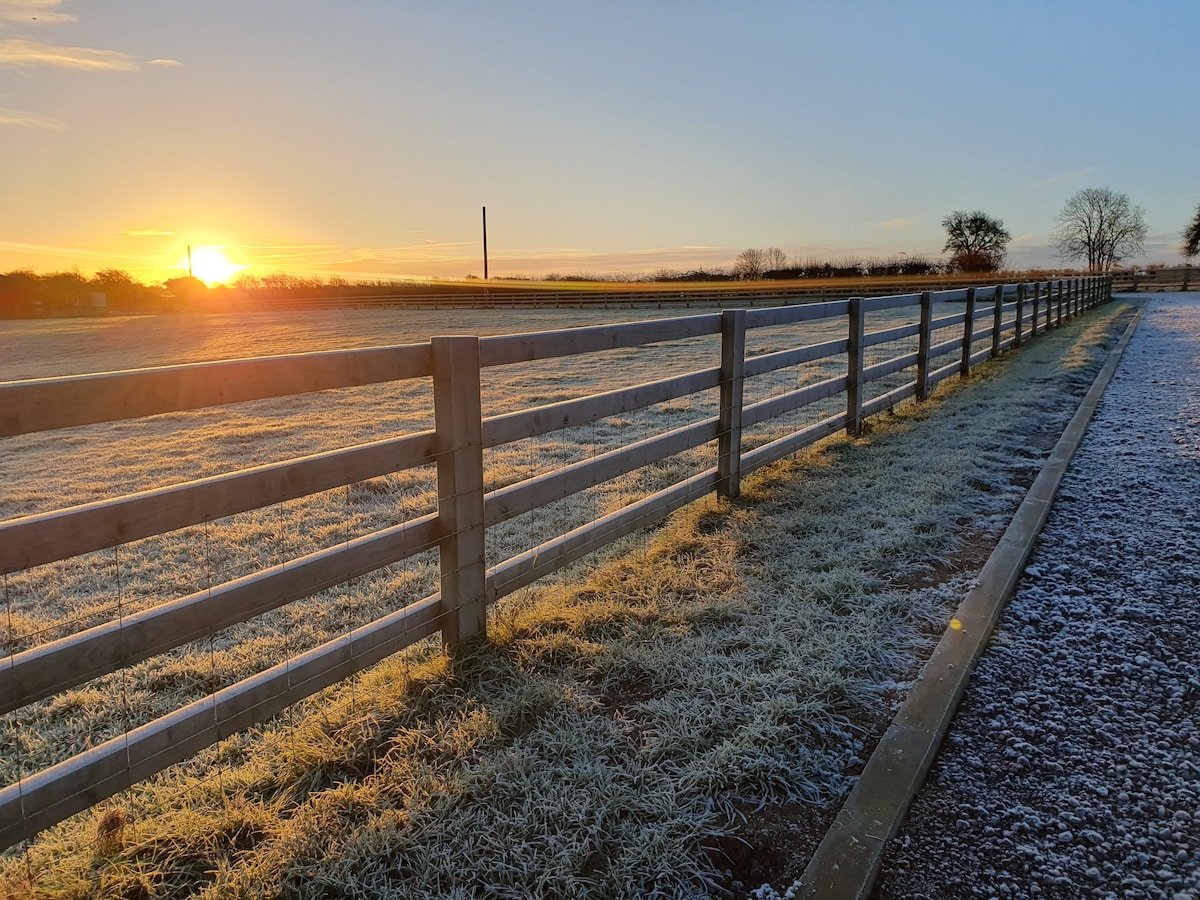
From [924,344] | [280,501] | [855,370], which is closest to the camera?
[280,501]

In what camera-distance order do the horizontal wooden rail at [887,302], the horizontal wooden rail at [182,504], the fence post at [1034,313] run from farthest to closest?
the fence post at [1034,313] → the horizontal wooden rail at [887,302] → the horizontal wooden rail at [182,504]

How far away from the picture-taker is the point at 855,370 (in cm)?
708

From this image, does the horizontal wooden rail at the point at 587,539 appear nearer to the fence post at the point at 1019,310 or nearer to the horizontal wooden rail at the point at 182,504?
the horizontal wooden rail at the point at 182,504

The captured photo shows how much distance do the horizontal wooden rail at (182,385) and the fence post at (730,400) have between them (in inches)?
103

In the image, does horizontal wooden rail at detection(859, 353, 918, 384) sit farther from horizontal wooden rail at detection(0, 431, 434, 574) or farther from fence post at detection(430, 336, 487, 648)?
horizontal wooden rail at detection(0, 431, 434, 574)

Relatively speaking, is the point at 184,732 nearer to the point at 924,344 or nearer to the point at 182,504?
the point at 182,504

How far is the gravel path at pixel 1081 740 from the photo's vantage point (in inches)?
83.3

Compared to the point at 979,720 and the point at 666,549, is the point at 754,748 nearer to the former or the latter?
→ the point at 979,720

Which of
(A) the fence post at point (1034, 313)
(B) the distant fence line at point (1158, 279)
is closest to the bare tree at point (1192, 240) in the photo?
(B) the distant fence line at point (1158, 279)

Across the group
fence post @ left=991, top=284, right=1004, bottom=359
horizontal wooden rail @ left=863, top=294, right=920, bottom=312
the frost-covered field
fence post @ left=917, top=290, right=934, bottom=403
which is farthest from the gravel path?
fence post @ left=991, top=284, right=1004, bottom=359

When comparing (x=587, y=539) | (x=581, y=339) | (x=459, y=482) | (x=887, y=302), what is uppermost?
(x=887, y=302)

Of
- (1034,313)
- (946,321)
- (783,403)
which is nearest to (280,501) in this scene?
(783,403)

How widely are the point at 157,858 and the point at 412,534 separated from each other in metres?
1.28

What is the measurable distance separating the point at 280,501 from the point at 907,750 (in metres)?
2.20
